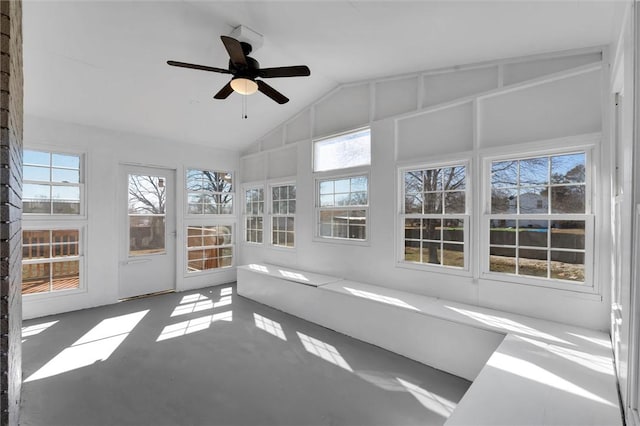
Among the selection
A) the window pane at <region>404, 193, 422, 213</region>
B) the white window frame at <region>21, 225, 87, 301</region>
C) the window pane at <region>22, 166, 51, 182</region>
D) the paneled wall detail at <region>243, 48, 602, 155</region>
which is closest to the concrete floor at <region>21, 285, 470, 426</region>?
the white window frame at <region>21, 225, 87, 301</region>

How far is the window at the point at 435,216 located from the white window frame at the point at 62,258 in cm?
464

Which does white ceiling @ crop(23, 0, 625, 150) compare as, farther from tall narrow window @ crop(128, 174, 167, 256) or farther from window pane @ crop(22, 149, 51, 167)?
tall narrow window @ crop(128, 174, 167, 256)

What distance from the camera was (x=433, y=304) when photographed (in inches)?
124

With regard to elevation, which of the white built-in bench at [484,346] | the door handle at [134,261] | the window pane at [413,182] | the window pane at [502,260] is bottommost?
the white built-in bench at [484,346]

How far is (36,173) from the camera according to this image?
405 cm

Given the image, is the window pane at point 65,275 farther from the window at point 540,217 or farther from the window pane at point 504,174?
the window pane at point 504,174

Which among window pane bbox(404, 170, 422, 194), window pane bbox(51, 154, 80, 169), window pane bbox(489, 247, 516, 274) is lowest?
window pane bbox(489, 247, 516, 274)

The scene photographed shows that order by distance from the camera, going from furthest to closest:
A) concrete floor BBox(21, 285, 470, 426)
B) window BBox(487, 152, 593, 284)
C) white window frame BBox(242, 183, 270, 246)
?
white window frame BBox(242, 183, 270, 246) → window BBox(487, 152, 593, 284) → concrete floor BBox(21, 285, 470, 426)

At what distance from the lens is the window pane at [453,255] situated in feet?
10.8

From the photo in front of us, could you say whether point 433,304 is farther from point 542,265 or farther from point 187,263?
point 187,263

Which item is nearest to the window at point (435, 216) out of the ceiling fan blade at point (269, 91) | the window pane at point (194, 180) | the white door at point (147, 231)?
the ceiling fan blade at point (269, 91)

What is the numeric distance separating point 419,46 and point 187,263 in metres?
5.03

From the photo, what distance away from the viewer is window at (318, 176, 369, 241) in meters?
4.18

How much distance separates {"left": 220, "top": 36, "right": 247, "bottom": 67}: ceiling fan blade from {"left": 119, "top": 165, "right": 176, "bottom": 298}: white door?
337 centimetres
